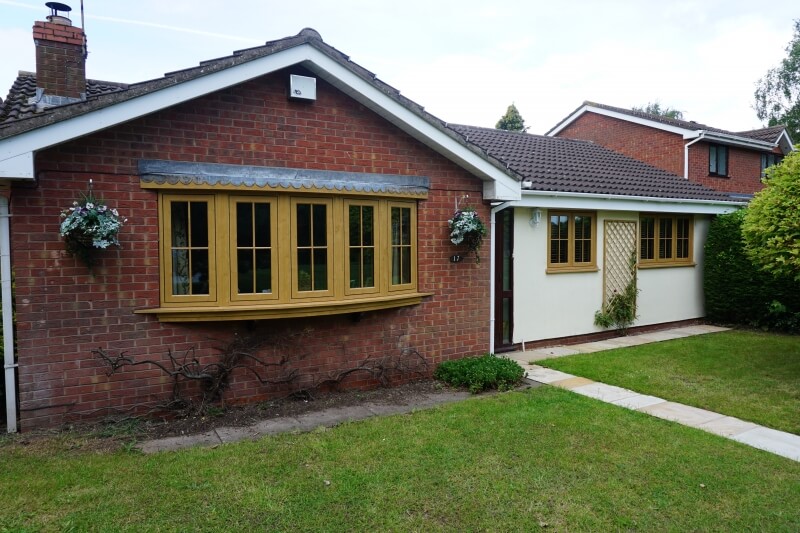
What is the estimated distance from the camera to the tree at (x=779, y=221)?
759cm

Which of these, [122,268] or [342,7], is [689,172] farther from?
[122,268]

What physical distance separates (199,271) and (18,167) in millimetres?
1854

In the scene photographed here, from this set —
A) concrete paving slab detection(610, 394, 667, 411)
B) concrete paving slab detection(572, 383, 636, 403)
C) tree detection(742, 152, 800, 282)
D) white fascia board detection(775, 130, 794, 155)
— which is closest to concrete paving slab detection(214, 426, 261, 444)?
concrete paving slab detection(572, 383, 636, 403)

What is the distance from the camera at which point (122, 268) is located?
536cm

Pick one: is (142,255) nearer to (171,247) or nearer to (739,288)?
(171,247)

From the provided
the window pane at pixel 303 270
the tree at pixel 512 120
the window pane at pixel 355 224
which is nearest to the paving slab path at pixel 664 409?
the window pane at pixel 355 224

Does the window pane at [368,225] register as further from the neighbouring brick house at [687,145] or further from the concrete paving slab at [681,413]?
the neighbouring brick house at [687,145]

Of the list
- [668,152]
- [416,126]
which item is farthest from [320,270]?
[668,152]

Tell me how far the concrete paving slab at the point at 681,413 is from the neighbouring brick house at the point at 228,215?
291 cm

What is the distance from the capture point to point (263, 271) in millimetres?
5973

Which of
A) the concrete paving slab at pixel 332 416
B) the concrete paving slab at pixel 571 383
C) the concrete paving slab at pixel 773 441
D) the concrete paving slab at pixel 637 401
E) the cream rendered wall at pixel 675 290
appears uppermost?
the cream rendered wall at pixel 675 290

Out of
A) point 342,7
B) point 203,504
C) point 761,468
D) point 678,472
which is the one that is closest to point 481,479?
point 678,472

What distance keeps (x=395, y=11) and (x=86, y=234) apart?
905cm

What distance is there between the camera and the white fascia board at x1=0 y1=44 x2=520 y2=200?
4711 millimetres
